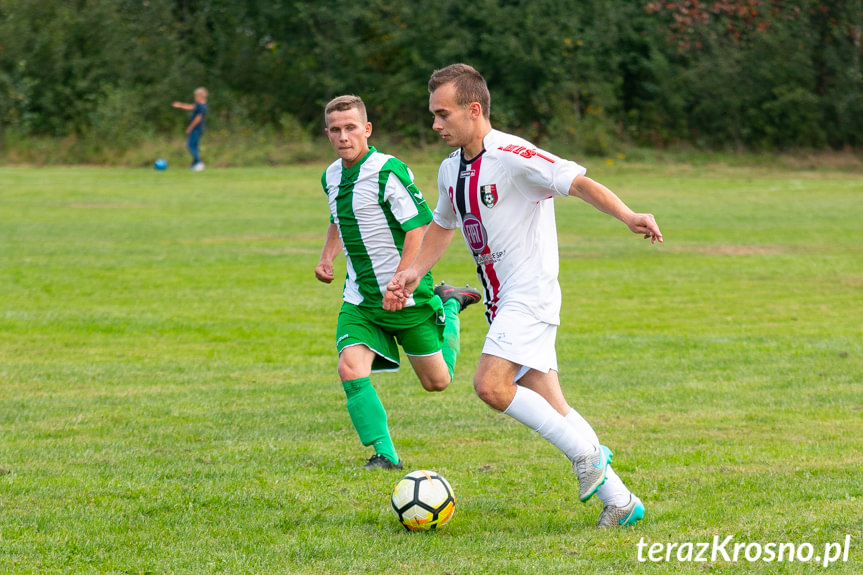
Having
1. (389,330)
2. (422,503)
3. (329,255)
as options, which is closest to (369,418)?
(389,330)

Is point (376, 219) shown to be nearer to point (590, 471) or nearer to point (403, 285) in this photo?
point (403, 285)

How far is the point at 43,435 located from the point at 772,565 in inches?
175

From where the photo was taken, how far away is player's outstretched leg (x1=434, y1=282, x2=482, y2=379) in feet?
21.8

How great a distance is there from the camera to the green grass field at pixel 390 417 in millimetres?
4457

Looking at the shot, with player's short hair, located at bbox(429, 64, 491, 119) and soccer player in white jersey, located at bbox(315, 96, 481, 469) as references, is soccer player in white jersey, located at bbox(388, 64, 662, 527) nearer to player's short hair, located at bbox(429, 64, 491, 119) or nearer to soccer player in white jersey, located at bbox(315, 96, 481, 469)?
player's short hair, located at bbox(429, 64, 491, 119)

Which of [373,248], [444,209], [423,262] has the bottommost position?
[373,248]

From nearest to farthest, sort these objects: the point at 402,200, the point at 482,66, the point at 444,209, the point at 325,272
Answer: the point at 444,209, the point at 402,200, the point at 325,272, the point at 482,66

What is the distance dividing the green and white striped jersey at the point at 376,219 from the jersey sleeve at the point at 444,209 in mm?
913

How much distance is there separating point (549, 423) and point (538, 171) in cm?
110

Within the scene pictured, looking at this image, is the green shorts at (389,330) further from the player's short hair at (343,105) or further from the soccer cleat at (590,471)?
the soccer cleat at (590,471)

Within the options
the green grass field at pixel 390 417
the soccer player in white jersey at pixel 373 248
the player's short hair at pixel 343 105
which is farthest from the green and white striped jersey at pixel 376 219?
the green grass field at pixel 390 417

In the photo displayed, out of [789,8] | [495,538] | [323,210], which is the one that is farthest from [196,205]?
[789,8]

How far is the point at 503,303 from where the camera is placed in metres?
4.84

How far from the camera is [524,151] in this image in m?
4.78
